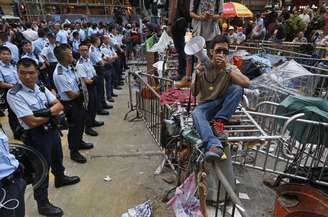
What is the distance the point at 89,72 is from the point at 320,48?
6.76 meters

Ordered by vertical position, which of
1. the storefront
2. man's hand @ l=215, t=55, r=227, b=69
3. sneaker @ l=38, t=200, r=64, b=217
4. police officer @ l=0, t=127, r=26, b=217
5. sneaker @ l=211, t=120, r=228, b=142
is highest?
the storefront

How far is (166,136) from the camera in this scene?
151 inches

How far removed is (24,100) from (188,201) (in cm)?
213

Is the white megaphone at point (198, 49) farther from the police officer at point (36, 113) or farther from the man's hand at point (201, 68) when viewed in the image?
the police officer at point (36, 113)

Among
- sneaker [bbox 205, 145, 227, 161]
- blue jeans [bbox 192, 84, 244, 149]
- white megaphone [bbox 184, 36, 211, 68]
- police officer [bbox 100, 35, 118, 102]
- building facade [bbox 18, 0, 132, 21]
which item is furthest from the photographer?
building facade [bbox 18, 0, 132, 21]

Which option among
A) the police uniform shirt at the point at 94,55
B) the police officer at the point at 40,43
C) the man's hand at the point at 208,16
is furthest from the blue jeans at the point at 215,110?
the police officer at the point at 40,43

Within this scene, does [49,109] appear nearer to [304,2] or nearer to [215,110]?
[215,110]

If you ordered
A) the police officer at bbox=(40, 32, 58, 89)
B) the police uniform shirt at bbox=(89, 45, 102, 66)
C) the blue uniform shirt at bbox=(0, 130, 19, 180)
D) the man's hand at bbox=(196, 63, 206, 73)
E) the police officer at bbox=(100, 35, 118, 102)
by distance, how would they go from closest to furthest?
the blue uniform shirt at bbox=(0, 130, 19, 180)
the man's hand at bbox=(196, 63, 206, 73)
the police uniform shirt at bbox=(89, 45, 102, 66)
the police officer at bbox=(100, 35, 118, 102)
the police officer at bbox=(40, 32, 58, 89)

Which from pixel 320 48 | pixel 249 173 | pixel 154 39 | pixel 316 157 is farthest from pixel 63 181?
pixel 320 48

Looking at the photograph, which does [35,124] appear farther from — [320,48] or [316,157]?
[320,48]

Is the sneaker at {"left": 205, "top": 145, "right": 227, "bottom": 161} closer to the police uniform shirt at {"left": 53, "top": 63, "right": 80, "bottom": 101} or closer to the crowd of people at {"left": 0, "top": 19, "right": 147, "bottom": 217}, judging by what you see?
the crowd of people at {"left": 0, "top": 19, "right": 147, "bottom": 217}

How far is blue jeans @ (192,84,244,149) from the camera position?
9.45 feet

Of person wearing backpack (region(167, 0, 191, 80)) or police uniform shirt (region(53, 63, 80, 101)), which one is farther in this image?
person wearing backpack (region(167, 0, 191, 80))

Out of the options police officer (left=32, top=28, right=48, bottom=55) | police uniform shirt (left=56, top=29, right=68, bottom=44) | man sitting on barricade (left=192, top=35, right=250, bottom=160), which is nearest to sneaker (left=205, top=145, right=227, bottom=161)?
man sitting on barricade (left=192, top=35, right=250, bottom=160)
